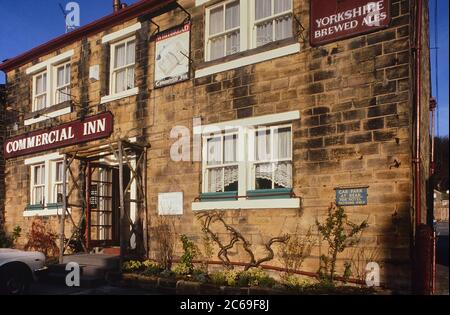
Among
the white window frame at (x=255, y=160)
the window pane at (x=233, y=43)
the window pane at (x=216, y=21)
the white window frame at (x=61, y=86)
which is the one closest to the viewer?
the white window frame at (x=255, y=160)

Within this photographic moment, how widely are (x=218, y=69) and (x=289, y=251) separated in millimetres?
4325

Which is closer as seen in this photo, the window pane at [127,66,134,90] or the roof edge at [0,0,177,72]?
the roof edge at [0,0,177,72]

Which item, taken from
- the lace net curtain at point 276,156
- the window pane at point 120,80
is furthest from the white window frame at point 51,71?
the lace net curtain at point 276,156

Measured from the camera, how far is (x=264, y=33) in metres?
9.91

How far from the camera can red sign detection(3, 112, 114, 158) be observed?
1254 centimetres

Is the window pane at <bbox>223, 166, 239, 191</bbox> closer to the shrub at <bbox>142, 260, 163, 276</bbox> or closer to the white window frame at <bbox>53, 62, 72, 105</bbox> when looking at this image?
the shrub at <bbox>142, 260, 163, 276</bbox>

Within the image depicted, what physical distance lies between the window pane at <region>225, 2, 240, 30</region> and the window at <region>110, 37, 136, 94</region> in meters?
3.07

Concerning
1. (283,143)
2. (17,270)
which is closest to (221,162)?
(283,143)

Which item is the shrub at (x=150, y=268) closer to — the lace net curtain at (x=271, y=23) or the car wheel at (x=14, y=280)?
the car wheel at (x=14, y=280)

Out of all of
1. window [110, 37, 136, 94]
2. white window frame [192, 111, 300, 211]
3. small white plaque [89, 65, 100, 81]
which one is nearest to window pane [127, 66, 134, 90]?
window [110, 37, 136, 94]

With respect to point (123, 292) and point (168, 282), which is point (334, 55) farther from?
point (123, 292)

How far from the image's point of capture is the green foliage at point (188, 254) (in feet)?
32.1

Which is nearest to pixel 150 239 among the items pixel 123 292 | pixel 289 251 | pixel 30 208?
pixel 123 292

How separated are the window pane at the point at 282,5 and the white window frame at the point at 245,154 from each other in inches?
90.9
